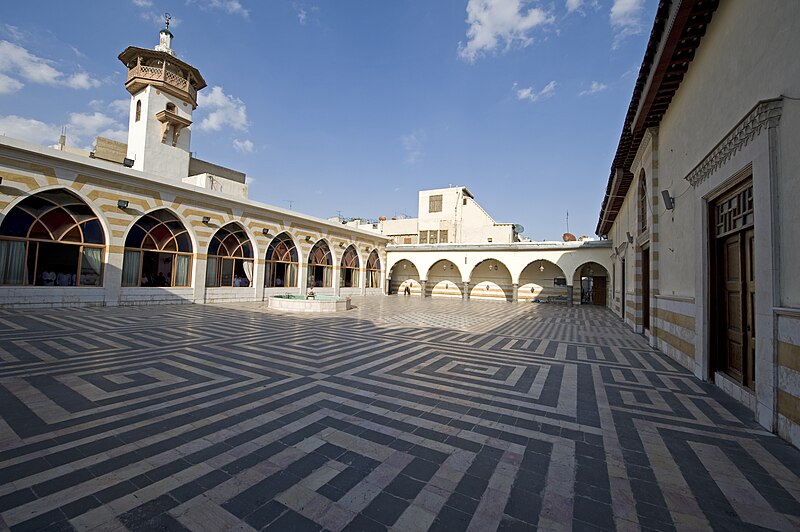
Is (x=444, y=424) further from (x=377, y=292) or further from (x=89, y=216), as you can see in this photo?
(x=377, y=292)

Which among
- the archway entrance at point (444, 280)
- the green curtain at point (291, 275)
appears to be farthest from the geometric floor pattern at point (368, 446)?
the archway entrance at point (444, 280)

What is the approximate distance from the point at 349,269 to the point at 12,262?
16.0 meters

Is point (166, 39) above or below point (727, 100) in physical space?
above

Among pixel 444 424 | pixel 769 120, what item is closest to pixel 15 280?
pixel 444 424

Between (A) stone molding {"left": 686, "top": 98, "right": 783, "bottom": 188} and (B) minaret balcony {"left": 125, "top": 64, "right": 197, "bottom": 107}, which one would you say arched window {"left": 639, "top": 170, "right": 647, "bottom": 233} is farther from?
(B) minaret balcony {"left": 125, "top": 64, "right": 197, "bottom": 107}

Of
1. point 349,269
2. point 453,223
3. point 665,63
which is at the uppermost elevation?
point 453,223

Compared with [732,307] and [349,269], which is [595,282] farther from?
[732,307]

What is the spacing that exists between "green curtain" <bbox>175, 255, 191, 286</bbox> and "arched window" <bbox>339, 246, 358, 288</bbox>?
975 centimetres

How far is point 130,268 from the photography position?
42.4 ft

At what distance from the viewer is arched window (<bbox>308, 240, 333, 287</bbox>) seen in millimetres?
21094

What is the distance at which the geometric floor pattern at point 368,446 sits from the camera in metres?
2.16

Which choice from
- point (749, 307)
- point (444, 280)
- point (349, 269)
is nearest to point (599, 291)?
point (444, 280)

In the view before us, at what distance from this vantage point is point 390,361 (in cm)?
608

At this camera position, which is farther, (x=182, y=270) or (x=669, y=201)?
(x=182, y=270)
